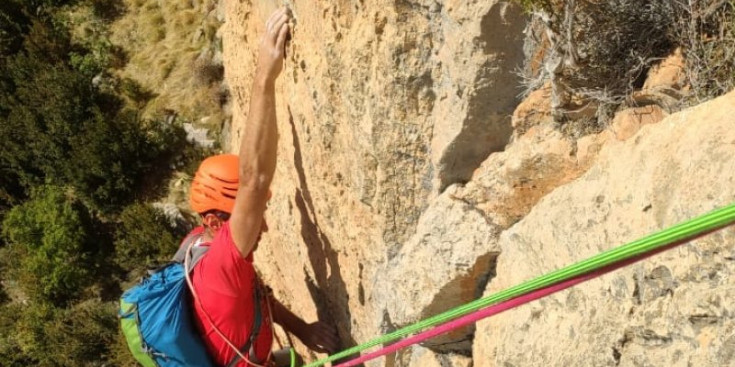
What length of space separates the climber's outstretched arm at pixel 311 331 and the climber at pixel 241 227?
0.23 metres

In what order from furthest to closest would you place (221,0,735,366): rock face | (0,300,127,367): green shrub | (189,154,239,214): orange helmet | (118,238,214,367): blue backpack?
(0,300,127,367): green shrub, (189,154,239,214): orange helmet, (118,238,214,367): blue backpack, (221,0,735,366): rock face

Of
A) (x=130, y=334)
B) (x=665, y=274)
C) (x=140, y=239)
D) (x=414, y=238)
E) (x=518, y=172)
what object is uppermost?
(x=518, y=172)

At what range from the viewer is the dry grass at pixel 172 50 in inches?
309

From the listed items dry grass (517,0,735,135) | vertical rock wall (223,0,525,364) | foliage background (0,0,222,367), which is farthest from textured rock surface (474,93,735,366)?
foliage background (0,0,222,367)

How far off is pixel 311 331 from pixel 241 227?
98cm

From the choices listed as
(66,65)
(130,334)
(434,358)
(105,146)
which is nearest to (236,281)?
(130,334)

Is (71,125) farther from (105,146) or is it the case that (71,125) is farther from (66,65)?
(66,65)

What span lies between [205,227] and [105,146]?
548cm

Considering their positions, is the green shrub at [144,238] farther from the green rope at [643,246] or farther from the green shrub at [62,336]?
the green rope at [643,246]

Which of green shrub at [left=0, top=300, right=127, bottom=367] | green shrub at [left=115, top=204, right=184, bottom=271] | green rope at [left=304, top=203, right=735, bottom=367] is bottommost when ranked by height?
green shrub at [left=0, top=300, right=127, bottom=367]

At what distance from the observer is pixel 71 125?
785cm

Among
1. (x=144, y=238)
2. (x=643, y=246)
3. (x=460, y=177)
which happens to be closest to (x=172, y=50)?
(x=144, y=238)

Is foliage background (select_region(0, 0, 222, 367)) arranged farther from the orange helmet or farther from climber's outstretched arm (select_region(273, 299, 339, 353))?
the orange helmet

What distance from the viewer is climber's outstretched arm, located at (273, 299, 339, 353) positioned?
305 centimetres
